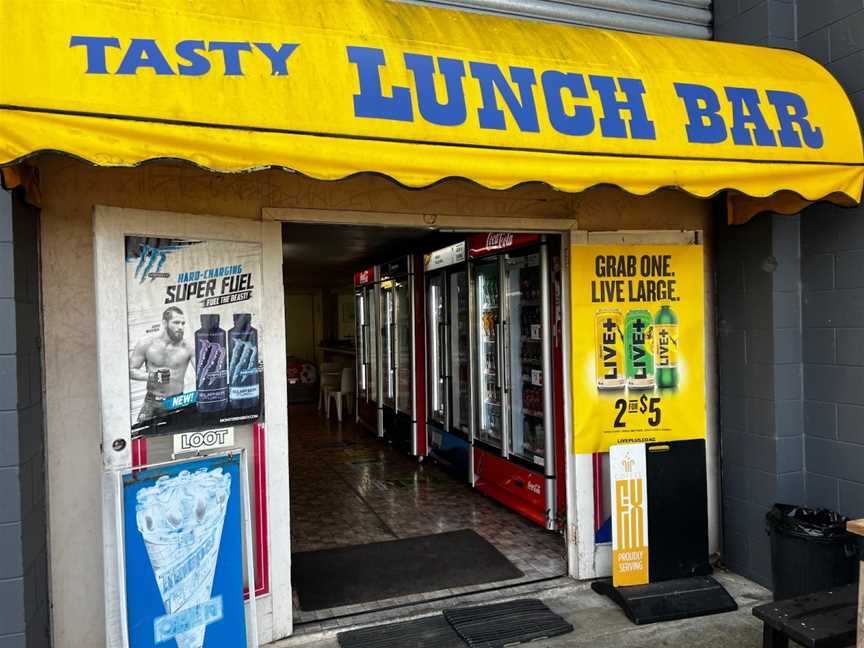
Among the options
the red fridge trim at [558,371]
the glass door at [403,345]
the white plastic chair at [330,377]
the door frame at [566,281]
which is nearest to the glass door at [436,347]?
the glass door at [403,345]

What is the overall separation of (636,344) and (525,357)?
5.26 feet

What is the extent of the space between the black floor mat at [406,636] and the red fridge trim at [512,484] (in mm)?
1669

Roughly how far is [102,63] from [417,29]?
1448 millimetres

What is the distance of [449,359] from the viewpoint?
24.6 feet

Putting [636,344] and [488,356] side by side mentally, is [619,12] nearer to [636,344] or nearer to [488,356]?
[636,344]

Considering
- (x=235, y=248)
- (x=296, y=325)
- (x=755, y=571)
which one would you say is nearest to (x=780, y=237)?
(x=755, y=571)

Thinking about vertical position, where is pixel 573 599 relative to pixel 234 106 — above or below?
below

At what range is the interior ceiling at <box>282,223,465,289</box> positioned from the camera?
23.1 ft

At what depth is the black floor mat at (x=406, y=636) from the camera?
12.3 feet

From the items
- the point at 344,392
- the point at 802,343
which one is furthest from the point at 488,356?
the point at 344,392

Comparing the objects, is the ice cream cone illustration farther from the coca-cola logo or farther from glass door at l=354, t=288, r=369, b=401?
glass door at l=354, t=288, r=369, b=401

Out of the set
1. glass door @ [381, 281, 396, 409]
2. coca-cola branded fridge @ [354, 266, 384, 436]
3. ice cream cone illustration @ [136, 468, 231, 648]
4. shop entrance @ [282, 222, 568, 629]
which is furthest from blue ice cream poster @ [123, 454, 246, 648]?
coca-cola branded fridge @ [354, 266, 384, 436]

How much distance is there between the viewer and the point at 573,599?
14.1ft

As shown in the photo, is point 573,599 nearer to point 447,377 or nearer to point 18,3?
point 447,377
